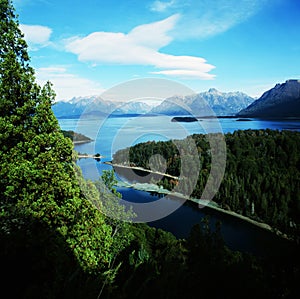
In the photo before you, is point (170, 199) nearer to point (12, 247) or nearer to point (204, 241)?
point (204, 241)

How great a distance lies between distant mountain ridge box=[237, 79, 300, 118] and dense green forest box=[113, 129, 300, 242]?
92.5m

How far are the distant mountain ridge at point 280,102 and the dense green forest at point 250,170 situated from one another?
9249 centimetres

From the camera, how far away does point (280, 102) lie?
16350 cm

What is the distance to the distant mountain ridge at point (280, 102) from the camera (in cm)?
14412

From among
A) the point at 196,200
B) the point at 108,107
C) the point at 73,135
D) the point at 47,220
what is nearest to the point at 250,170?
the point at 196,200

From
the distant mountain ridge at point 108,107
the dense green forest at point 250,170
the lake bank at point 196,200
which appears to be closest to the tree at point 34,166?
the distant mountain ridge at point 108,107

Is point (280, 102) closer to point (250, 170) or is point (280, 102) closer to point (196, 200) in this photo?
point (250, 170)

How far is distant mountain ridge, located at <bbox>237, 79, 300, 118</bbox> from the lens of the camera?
144 metres

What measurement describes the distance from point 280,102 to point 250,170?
5524 inches

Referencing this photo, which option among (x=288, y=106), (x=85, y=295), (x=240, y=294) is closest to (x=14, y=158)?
(x=85, y=295)

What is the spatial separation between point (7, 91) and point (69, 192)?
70.3 inches

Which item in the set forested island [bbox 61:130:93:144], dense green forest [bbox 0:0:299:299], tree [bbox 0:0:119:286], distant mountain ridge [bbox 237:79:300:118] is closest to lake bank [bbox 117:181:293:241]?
forested island [bbox 61:130:93:144]

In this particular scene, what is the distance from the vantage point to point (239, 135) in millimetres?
60312

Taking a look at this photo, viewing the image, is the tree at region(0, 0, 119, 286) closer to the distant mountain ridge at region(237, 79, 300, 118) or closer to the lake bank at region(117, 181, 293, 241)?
the lake bank at region(117, 181, 293, 241)
